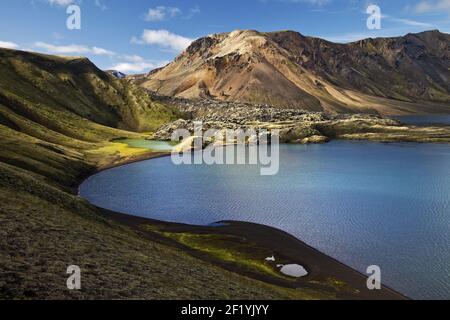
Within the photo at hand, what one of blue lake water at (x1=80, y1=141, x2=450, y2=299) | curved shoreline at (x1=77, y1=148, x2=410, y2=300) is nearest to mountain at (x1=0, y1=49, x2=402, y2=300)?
curved shoreline at (x1=77, y1=148, x2=410, y2=300)

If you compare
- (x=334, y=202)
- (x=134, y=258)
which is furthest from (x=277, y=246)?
(x=334, y=202)

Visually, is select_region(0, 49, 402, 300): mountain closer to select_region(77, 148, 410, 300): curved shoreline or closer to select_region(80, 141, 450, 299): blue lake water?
select_region(77, 148, 410, 300): curved shoreline

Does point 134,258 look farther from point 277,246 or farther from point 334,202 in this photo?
point 334,202

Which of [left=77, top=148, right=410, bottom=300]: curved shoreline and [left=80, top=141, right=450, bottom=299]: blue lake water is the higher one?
[left=80, top=141, right=450, bottom=299]: blue lake water

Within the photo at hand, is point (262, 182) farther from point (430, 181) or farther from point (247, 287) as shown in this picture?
point (247, 287)

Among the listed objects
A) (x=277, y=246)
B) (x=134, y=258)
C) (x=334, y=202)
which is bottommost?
(x=277, y=246)

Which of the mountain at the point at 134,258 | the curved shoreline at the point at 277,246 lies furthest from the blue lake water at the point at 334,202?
the mountain at the point at 134,258

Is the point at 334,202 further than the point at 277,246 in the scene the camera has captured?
Yes

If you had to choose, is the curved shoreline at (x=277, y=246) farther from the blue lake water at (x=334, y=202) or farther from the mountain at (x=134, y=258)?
the blue lake water at (x=334, y=202)
